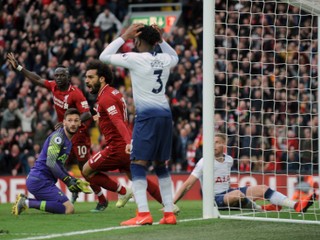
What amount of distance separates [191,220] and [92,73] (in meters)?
2.34

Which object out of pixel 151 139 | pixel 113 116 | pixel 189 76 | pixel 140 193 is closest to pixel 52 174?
pixel 113 116

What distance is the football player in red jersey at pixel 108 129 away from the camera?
42.1 ft

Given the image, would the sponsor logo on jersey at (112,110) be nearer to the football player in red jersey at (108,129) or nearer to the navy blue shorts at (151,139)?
the football player in red jersey at (108,129)

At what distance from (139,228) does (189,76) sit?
13871 mm

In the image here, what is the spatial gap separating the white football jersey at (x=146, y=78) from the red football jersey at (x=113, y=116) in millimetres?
906

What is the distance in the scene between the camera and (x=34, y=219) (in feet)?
41.6

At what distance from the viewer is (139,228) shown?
11.0 meters

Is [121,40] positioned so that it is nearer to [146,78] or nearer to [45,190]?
[146,78]

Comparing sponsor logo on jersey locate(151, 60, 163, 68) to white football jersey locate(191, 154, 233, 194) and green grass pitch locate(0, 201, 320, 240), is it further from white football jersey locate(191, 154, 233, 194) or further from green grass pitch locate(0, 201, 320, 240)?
white football jersey locate(191, 154, 233, 194)

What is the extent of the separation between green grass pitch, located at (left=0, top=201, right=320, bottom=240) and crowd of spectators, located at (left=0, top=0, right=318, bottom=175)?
7188 millimetres

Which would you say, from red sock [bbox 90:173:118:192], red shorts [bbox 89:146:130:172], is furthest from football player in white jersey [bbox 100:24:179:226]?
red sock [bbox 90:173:118:192]

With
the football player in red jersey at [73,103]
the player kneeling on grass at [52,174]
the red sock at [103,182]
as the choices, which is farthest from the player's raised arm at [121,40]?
the football player in red jersey at [73,103]

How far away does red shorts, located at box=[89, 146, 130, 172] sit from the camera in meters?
13.6

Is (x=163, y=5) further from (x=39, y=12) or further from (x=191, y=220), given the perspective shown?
(x=191, y=220)
